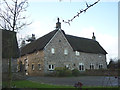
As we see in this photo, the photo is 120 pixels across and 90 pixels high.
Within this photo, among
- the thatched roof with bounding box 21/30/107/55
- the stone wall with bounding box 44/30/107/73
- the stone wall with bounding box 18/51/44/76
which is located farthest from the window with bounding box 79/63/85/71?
the stone wall with bounding box 18/51/44/76

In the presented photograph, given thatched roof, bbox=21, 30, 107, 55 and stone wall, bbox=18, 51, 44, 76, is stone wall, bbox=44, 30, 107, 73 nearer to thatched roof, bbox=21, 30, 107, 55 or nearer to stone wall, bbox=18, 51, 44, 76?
stone wall, bbox=18, 51, 44, 76

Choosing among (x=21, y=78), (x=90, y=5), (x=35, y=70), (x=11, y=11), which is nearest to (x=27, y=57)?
(x=35, y=70)

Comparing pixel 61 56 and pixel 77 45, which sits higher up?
pixel 77 45

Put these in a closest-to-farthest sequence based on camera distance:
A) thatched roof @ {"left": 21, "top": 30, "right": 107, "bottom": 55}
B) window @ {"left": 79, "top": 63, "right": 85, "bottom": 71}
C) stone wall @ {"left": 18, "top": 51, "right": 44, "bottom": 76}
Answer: stone wall @ {"left": 18, "top": 51, "right": 44, "bottom": 76} < thatched roof @ {"left": 21, "top": 30, "right": 107, "bottom": 55} < window @ {"left": 79, "top": 63, "right": 85, "bottom": 71}

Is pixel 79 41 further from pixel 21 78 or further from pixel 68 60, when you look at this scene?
pixel 21 78

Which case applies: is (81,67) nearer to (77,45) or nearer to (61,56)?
(77,45)

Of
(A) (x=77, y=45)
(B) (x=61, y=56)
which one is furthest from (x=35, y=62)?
(A) (x=77, y=45)

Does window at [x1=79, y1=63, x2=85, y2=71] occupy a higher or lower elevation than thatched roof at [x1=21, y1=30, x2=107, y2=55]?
lower

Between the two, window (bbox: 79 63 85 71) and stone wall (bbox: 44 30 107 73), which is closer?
stone wall (bbox: 44 30 107 73)

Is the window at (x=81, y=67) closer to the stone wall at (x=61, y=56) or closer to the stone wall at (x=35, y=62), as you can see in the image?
the stone wall at (x=61, y=56)

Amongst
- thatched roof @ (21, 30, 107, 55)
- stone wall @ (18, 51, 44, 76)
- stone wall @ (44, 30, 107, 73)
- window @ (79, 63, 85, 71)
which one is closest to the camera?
stone wall @ (18, 51, 44, 76)

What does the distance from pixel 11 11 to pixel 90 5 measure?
7.77m

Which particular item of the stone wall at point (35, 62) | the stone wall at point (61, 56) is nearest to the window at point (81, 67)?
the stone wall at point (61, 56)

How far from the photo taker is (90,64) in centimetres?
3941
